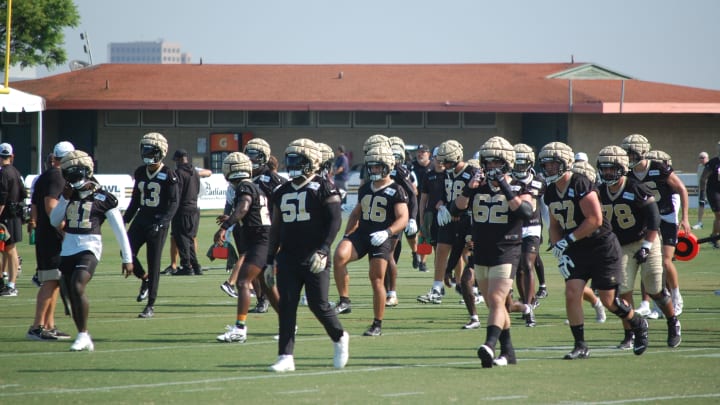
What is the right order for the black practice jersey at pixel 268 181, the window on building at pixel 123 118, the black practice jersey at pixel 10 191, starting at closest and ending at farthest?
the black practice jersey at pixel 268 181 → the black practice jersey at pixel 10 191 → the window on building at pixel 123 118

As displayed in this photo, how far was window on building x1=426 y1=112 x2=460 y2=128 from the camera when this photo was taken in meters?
43.9

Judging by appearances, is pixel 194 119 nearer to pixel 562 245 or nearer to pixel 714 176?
pixel 714 176

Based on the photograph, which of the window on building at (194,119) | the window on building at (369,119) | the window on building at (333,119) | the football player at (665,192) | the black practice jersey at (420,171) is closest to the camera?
the football player at (665,192)

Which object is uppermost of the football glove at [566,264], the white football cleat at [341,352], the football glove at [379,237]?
the football glove at [379,237]

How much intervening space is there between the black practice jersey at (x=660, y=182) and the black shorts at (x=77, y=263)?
6212 mm

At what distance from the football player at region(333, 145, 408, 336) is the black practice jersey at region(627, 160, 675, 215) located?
2826 millimetres

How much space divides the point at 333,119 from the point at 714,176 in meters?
23.7

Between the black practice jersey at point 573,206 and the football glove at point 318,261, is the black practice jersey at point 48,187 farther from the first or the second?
the black practice jersey at point 573,206

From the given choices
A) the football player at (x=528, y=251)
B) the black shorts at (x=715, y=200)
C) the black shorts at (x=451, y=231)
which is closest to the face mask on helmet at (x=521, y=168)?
the football player at (x=528, y=251)

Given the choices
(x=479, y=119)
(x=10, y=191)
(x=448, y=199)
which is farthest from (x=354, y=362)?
(x=479, y=119)

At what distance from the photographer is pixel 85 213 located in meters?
11.1

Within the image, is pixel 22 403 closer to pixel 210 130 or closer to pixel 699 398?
pixel 699 398

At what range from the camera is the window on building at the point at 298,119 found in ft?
146

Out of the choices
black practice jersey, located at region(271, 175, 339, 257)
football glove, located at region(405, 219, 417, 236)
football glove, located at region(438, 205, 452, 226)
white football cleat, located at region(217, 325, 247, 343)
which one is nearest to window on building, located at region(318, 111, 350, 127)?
football glove, located at region(405, 219, 417, 236)
